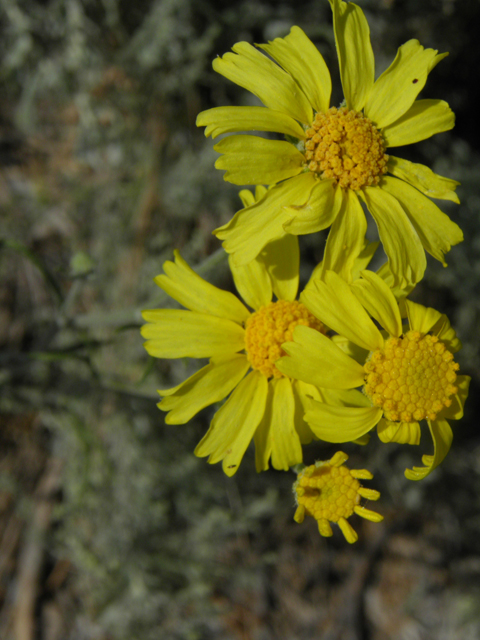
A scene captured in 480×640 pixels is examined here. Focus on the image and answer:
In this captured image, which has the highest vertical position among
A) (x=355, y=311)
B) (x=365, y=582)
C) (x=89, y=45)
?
(x=89, y=45)

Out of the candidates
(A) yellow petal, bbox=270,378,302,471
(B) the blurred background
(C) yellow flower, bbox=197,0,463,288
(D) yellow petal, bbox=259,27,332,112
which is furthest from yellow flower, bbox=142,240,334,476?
(B) the blurred background

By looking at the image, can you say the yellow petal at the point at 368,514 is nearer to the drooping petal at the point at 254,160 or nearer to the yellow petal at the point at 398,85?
the drooping petal at the point at 254,160

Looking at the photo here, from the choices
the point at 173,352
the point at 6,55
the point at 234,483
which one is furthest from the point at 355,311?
the point at 6,55

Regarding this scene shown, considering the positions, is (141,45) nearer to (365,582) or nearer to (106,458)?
(106,458)

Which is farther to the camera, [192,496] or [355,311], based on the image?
[192,496]

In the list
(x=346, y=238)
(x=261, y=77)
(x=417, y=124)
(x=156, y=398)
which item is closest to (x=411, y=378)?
(x=346, y=238)

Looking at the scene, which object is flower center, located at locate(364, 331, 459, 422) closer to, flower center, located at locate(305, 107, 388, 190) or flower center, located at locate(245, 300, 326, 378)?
flower center, located at locate(245, 300, 326, 378)
